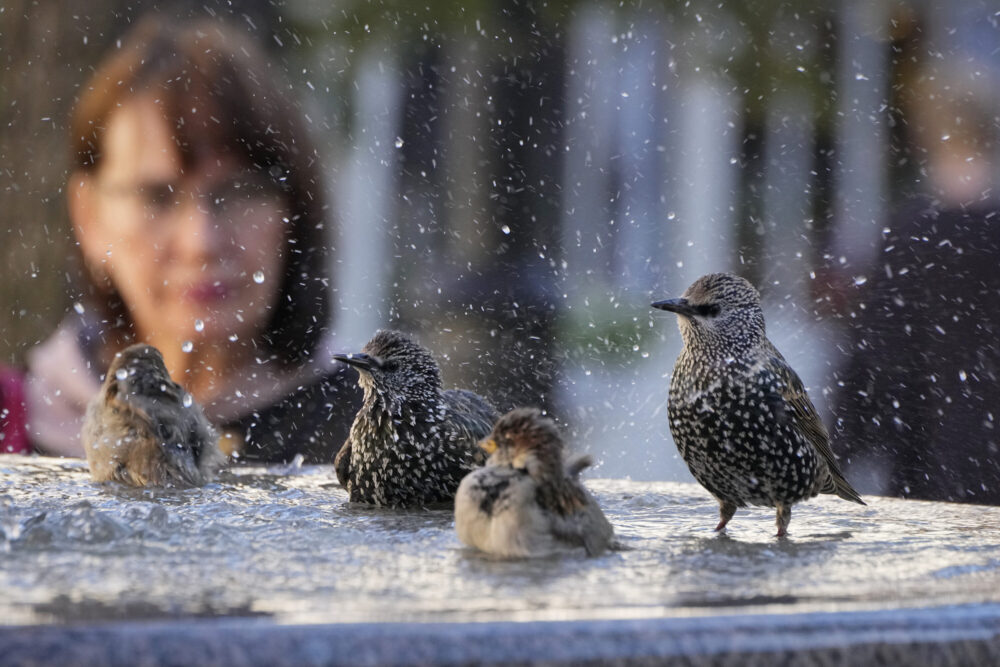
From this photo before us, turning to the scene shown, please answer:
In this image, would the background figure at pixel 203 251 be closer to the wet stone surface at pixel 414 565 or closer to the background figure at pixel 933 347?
the background figure at pixel 933 347

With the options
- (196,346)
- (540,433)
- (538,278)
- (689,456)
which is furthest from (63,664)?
(538,278)

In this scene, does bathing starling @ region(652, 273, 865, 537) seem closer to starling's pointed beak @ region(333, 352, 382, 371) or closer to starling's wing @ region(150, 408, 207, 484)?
starling's pointed beak @ region(333, 352, 382, 371)

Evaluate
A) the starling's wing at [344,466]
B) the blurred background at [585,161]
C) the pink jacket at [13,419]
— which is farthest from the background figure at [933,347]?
the pink jacket at [13,419]

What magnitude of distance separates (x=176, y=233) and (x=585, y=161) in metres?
2.92

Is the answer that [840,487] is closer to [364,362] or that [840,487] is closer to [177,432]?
[364,362]

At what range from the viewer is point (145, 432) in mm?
3135

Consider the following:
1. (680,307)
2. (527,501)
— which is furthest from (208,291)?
(527,501)

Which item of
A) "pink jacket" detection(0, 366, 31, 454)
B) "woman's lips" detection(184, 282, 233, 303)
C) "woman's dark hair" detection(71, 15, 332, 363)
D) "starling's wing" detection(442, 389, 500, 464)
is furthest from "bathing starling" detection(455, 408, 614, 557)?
"woman's lips" detection(184, 282, 233, 303)

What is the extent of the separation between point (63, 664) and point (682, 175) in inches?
315

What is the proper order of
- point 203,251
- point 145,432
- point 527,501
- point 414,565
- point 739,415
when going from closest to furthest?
point 414,565, point 527,501, point 739,415, point 145,432, point 203,251

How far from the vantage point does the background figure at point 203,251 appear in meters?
6.10

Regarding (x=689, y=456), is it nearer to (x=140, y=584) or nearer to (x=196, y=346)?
(x=140, y=584)

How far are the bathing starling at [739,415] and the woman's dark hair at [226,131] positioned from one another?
140 inches

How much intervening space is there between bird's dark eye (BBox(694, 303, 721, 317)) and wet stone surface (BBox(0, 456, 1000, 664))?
505 mm
